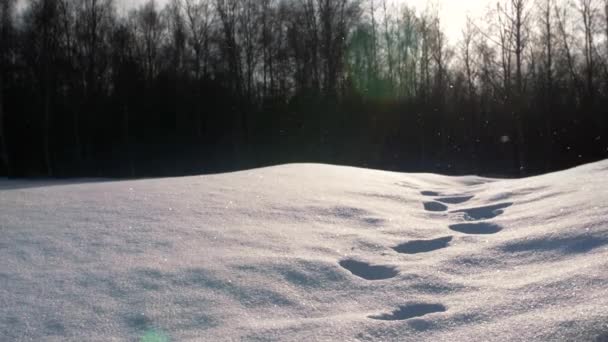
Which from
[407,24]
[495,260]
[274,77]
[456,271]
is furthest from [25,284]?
[407,24]

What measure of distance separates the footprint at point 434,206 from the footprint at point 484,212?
33cm

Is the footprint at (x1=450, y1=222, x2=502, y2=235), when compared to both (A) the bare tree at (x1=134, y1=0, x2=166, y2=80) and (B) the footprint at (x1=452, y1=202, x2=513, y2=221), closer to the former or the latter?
(B) the footprint at (x1=452, y1=202, x2=513, y2=221)

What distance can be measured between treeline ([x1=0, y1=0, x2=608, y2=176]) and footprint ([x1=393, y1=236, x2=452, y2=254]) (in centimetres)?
2097

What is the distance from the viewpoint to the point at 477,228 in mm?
4438

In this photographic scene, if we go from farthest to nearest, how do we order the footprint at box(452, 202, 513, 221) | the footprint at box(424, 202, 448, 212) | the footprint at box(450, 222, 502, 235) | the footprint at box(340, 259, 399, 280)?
the footprint at box(424, 202, 448, 212) < the footprint at box(452, 202, 513, 221) < the footprint at box(450, 222, 502, 235) < the footprint at box(340, 259, 399, 280)

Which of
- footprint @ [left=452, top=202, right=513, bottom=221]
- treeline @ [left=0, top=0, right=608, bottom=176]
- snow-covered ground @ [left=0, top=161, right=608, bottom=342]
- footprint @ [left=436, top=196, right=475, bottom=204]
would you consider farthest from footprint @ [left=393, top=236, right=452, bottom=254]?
treeline @ [left=0, top=0, right=608, bottom=176]

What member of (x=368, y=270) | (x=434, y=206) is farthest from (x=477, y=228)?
(x=368, y=270)

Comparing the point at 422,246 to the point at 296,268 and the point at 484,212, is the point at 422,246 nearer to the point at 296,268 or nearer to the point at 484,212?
the point at 296,268

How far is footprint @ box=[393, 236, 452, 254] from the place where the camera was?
3.86m

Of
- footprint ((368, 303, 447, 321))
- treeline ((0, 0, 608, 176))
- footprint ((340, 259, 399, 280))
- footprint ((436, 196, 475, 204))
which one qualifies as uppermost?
treeline ((0, 0, 608, 176))

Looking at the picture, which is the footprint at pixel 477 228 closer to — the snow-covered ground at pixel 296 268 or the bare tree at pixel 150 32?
the snow-covered ground at pixel 296 268

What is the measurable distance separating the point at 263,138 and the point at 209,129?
9.46 ft

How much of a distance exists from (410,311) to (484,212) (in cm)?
287

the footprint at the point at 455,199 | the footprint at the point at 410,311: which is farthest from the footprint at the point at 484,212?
the footprint at the point at 410,311
